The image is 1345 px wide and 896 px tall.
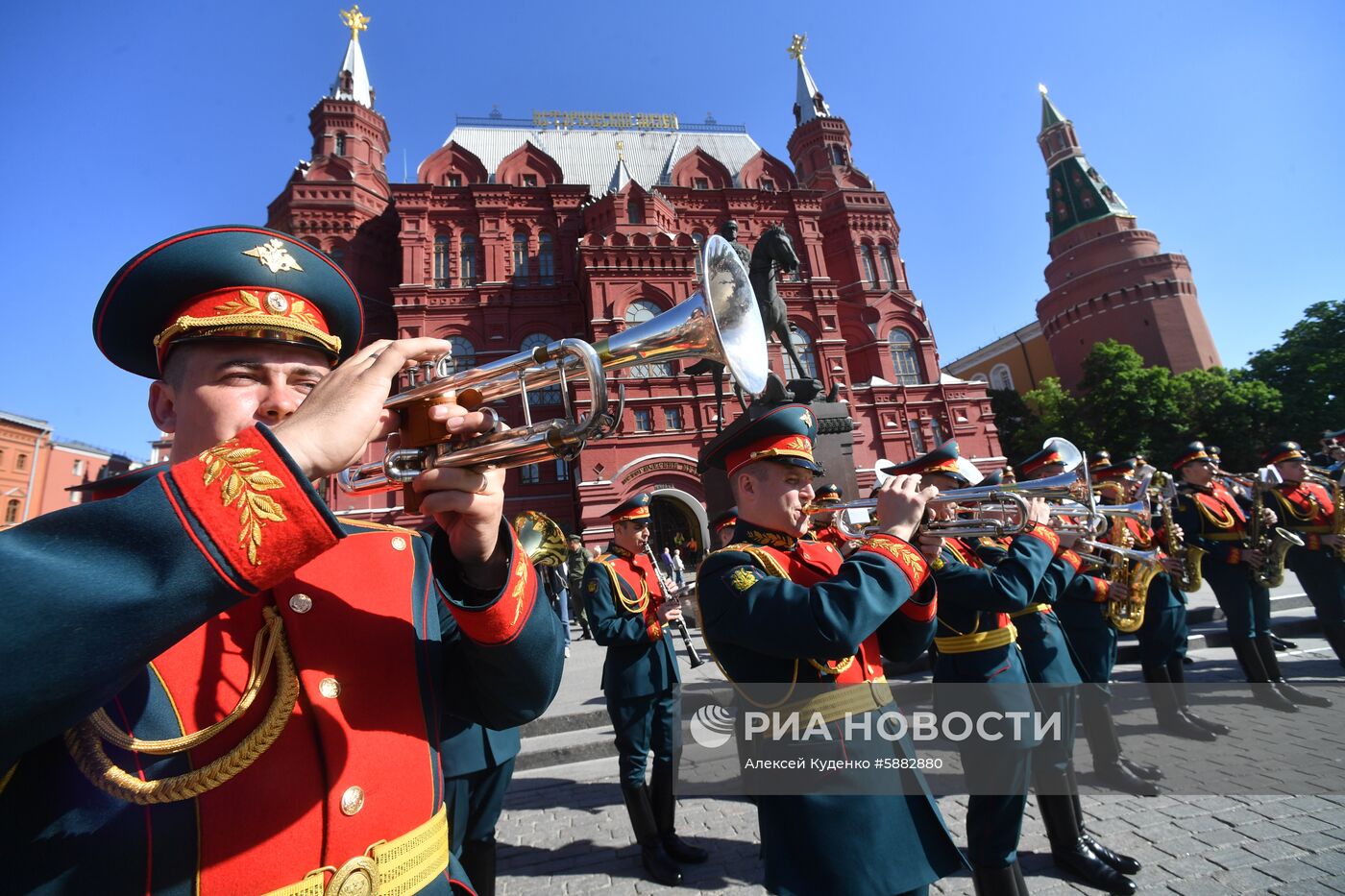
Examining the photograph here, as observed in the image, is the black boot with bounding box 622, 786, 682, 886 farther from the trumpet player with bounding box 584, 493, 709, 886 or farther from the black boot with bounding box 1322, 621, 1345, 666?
the black boot with bounding box 1322, 621, 1345, 666

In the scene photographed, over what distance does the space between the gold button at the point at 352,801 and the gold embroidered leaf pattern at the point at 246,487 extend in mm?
618

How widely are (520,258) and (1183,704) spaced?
1216 inches

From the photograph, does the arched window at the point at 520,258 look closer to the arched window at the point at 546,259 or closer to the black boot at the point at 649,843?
the arched window at the point at 546,259

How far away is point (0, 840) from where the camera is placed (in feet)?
3.33

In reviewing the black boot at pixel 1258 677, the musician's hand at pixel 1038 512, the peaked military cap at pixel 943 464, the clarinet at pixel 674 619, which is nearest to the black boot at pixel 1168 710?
the black boot at pixel 1258 677

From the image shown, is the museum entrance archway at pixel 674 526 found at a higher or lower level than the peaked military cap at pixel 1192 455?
higher

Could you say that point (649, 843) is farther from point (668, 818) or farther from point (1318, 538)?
point (1318, 538)

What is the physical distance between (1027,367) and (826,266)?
36079mm

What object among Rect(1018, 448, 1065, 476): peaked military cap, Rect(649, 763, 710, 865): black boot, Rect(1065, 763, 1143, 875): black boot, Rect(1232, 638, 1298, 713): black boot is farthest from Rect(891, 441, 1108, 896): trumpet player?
Rect(1232, 638, 1298, 713): black boot

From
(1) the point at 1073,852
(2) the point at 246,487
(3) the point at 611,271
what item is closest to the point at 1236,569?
(1) the point at 1073,852

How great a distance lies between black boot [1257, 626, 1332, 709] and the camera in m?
6.32

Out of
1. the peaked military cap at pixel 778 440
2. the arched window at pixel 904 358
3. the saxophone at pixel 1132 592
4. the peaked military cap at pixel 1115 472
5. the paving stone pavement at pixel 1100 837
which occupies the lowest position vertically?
the paving stone pavement at pixel 1100 837

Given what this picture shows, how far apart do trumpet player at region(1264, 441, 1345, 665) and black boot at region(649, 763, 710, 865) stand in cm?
782

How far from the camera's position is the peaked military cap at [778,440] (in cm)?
290
